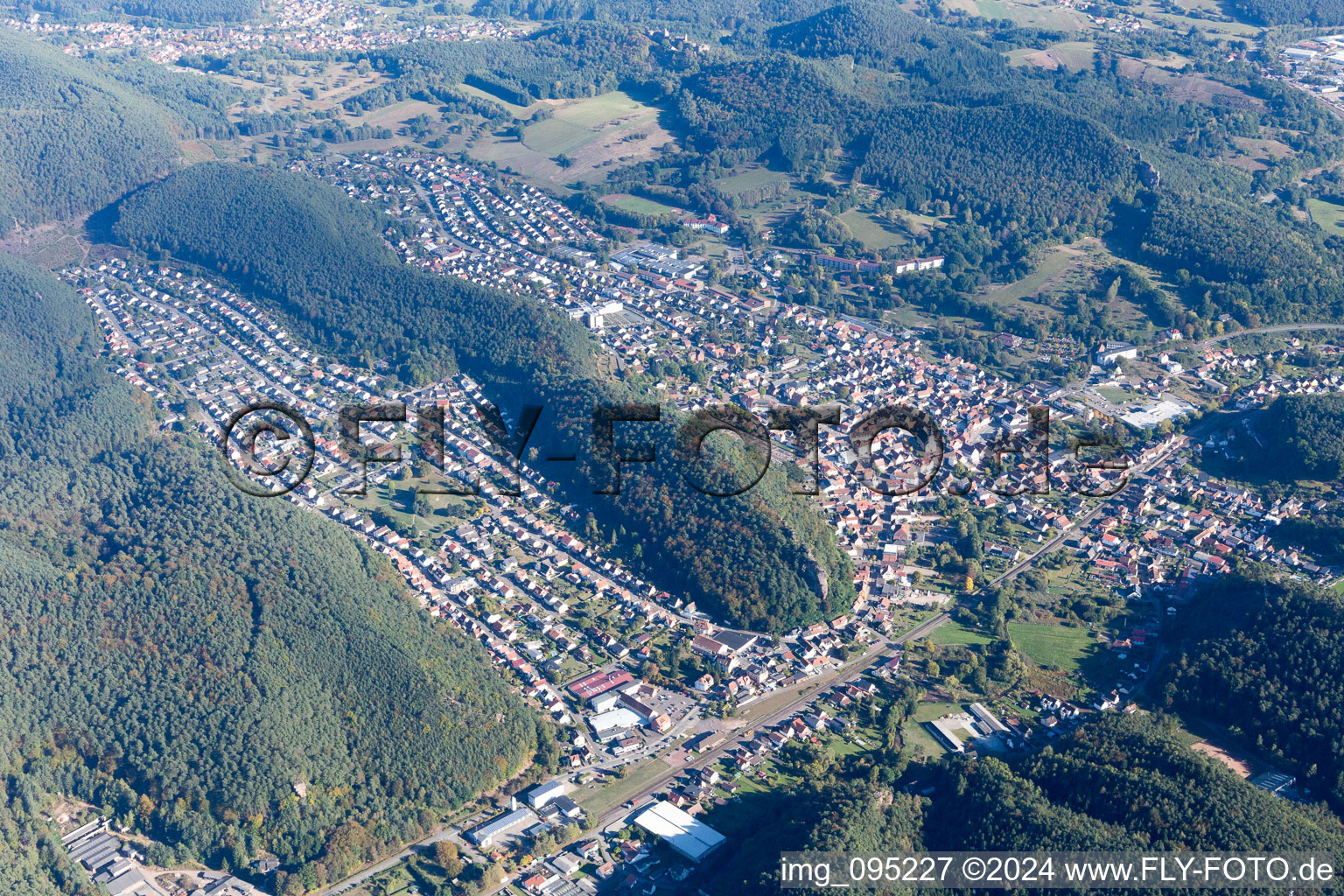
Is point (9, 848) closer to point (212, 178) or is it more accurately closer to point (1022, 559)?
point (1022, 559)

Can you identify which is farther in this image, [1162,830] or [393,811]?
[393,811]

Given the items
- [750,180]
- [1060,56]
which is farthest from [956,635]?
[1060,56]

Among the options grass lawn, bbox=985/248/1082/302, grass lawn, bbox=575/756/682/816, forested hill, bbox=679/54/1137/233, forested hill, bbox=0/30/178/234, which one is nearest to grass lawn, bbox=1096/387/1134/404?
grass lawn, bbox=985/248/1082/302

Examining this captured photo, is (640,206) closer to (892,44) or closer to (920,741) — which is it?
(892,44)

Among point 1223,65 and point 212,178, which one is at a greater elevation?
point 1223,65

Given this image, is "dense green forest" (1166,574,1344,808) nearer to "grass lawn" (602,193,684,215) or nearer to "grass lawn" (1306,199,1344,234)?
"grass lawn" (1306,199,1344,234)

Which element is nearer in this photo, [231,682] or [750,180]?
[231,682]

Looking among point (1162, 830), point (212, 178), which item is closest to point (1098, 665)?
point (1162, 830)

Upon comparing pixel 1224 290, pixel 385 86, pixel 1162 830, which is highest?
pixel 385 86
